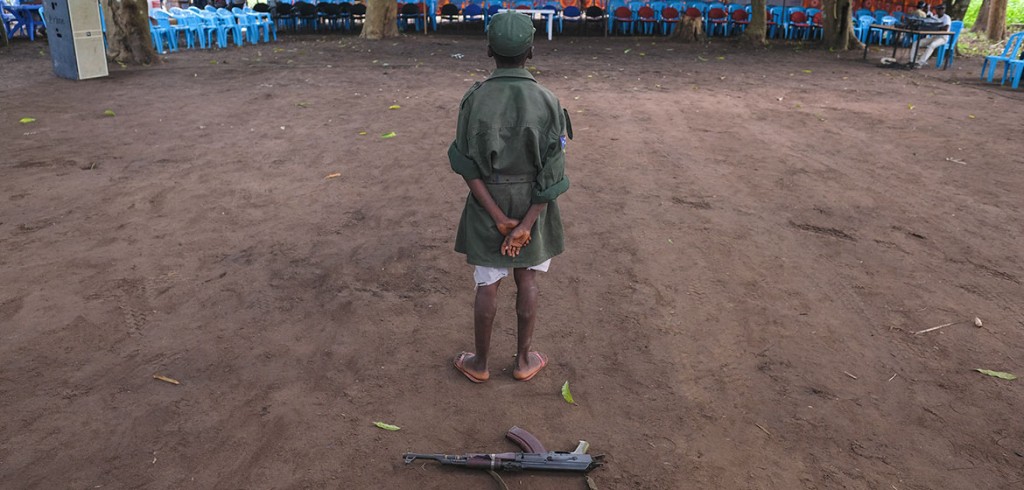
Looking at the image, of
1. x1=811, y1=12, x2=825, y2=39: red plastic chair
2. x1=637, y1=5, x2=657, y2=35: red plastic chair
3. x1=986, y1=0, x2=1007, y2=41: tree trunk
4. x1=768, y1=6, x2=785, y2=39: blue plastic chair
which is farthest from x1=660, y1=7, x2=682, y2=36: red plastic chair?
x1=986, y1=0, x2=1007, y2=41: tree trunk

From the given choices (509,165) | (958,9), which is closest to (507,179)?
(509,165)

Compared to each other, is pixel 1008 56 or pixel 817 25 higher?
pixel 817 25

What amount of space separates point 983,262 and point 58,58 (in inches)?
492

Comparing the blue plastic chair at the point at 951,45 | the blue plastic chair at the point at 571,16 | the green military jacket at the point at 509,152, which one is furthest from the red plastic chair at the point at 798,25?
the green military jacket at the point at 509,152

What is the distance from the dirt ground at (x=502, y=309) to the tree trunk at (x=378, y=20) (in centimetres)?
1115

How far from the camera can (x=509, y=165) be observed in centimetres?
284

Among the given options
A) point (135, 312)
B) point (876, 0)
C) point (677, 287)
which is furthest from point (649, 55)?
point (135, 312)

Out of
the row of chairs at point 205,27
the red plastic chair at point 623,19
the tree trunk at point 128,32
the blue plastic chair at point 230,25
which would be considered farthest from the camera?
the red plastic chair at point 623,19

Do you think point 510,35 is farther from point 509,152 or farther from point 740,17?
point 740,17

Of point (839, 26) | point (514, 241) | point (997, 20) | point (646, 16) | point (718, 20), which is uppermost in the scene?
point (646, 16)

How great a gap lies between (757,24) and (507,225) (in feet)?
56.8

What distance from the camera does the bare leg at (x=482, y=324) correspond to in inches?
121

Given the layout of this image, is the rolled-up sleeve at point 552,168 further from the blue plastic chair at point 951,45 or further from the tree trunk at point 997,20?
the tree trunk at point 997,20

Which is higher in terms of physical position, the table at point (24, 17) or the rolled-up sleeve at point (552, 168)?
the table at point (24, 17)
